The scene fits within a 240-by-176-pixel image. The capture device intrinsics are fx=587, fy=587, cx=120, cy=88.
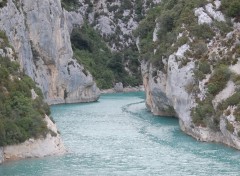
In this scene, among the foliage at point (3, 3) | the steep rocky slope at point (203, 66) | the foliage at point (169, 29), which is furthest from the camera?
the foliage at point (3, 3)

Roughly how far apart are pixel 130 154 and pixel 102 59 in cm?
8864

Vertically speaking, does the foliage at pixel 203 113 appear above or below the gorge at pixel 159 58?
below

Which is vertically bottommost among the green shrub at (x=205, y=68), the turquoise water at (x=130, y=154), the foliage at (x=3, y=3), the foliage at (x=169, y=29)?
the turquoise water at (x=130, y=154)

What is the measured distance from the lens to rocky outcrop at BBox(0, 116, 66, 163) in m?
36.9

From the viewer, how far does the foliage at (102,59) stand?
122 m

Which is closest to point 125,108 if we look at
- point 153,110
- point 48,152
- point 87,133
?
point 153,110

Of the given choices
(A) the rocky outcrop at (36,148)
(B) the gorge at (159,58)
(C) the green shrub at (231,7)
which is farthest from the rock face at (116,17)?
(A) the rocky outcrop at (36,148)

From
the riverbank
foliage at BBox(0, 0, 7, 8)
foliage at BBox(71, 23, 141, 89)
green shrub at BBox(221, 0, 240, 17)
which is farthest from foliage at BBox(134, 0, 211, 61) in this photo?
the riverbank

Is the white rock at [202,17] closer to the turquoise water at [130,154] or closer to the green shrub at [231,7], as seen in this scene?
the green shrub at [231,7]

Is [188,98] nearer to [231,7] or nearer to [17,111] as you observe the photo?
[231,7]

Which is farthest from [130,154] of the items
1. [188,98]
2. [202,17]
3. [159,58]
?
[159,58]

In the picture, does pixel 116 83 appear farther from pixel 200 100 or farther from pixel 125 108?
pixel 200 100

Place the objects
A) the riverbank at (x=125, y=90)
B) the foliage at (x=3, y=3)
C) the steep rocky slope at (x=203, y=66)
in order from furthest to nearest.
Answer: the riverbank at (x=125, y=90) < the foliage at (x=3, y=3) < the steep rocky slope at (x=203, y=66)

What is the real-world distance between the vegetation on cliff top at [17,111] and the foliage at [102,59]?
76.6 m
